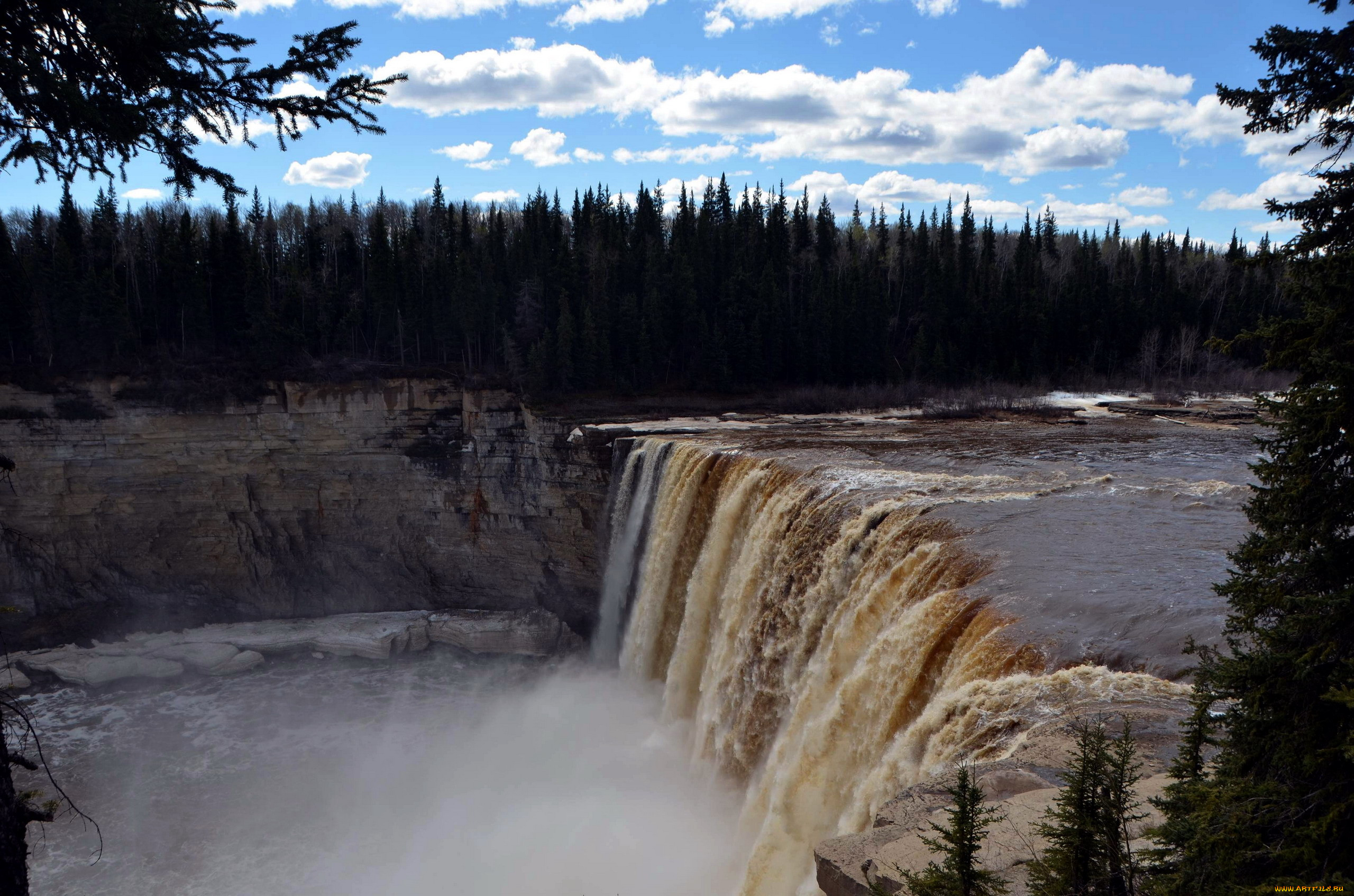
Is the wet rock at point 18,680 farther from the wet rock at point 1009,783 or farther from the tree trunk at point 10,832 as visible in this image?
the wet rock at point 1009,783

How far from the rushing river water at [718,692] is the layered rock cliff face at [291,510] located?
4.98 meters

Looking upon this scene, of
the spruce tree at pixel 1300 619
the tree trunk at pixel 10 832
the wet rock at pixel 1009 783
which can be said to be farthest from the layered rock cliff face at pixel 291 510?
the spruce tree at pixel 1300 619

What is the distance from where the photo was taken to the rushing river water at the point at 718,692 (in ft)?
32.2

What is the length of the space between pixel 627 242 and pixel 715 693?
4673 centimetres

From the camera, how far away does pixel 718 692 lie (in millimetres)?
16500

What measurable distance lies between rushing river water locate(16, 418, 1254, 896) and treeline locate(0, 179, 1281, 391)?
16860mm

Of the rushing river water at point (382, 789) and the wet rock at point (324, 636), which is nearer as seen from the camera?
the rushing river water at point (382, 789)

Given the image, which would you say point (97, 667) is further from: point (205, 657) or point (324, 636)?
point (324, 636)

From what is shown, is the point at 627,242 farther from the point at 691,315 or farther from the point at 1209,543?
the point at 1209,543

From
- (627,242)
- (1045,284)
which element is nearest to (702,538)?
(627,242)

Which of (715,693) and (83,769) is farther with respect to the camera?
(83,769)

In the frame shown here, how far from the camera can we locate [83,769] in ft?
72.3

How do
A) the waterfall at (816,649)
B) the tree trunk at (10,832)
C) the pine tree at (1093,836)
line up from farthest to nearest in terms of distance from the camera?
the waterfall at (816,649), the tree trunk at (10,832), the pine tree at (1093,836)

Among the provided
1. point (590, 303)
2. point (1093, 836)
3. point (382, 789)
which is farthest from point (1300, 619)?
point (590, 303)
